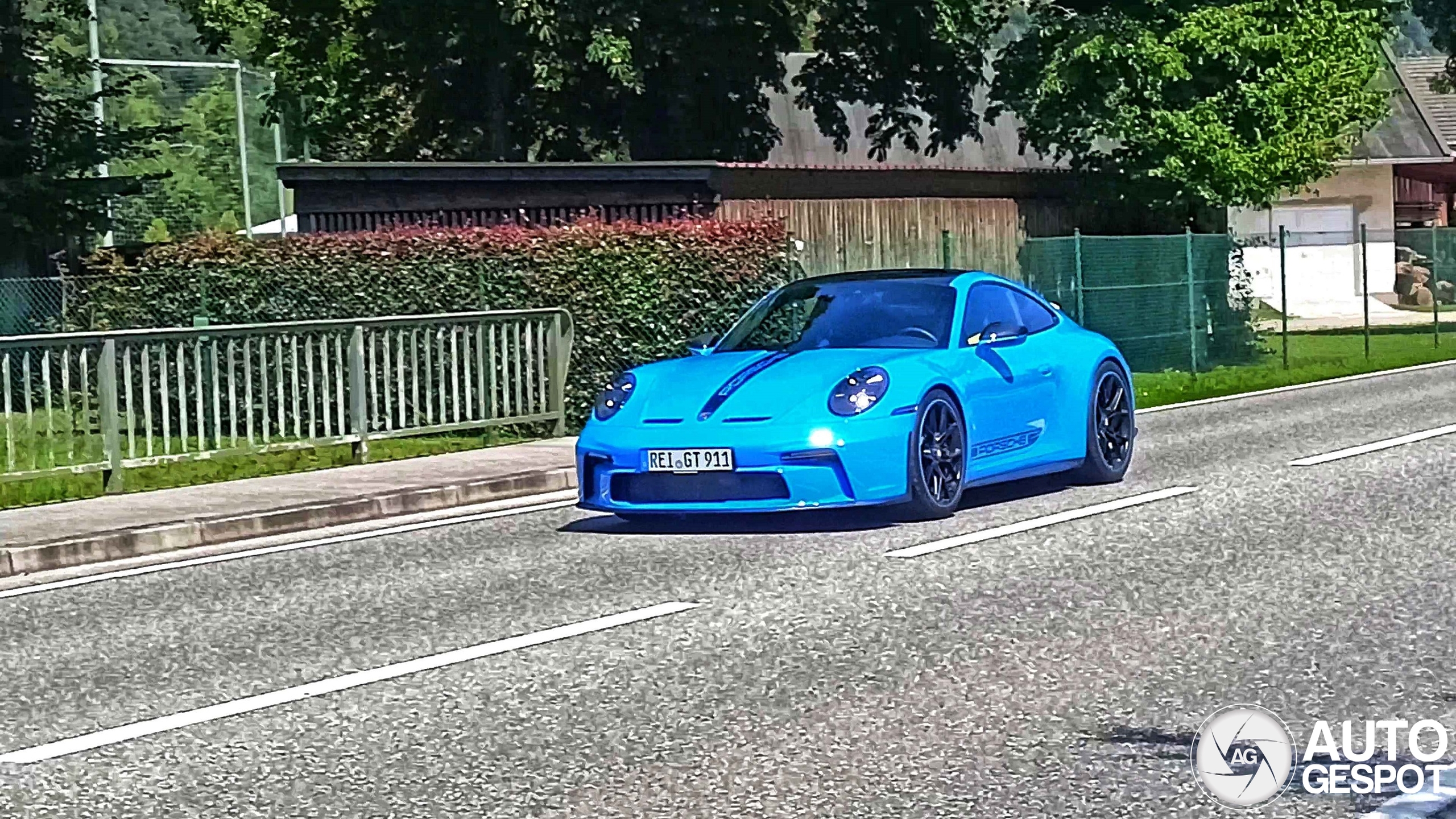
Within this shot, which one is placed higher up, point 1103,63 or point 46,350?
point 1103,63

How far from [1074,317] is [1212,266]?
3.47 meters

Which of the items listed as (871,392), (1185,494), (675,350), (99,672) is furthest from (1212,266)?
(99,672)

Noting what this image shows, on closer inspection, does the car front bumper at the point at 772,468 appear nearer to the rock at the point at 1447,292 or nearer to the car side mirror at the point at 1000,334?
the car side mirror at the point at 1000,334

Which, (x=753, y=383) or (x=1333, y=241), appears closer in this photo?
(x=753, y=383)

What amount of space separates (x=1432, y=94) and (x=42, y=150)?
52.2m

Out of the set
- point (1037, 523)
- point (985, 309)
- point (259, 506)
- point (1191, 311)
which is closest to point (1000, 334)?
point (985, 309)

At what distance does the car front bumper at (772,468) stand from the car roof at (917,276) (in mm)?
1804

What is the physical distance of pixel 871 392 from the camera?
40.2 feet

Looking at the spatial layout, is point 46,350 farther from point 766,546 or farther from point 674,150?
point 674,150

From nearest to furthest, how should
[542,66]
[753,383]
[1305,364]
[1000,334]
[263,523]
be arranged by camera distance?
[753,383] → [1000,334] → [263,523] → [1305,364] → [542,66]

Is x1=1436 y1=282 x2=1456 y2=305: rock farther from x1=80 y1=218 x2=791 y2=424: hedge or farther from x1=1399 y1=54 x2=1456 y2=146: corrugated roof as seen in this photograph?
x1=80 y1=218 x2=791 y2=424: hedge

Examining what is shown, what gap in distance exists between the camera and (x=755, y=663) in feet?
27.2

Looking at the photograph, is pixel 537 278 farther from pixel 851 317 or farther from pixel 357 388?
pixel 851 317

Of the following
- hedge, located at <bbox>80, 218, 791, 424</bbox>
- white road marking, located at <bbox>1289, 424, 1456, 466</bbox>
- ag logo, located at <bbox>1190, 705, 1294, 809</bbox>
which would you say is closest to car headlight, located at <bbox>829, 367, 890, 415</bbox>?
white road marking, located at <bbox>1289, 424, 1456, 466</bbox>
